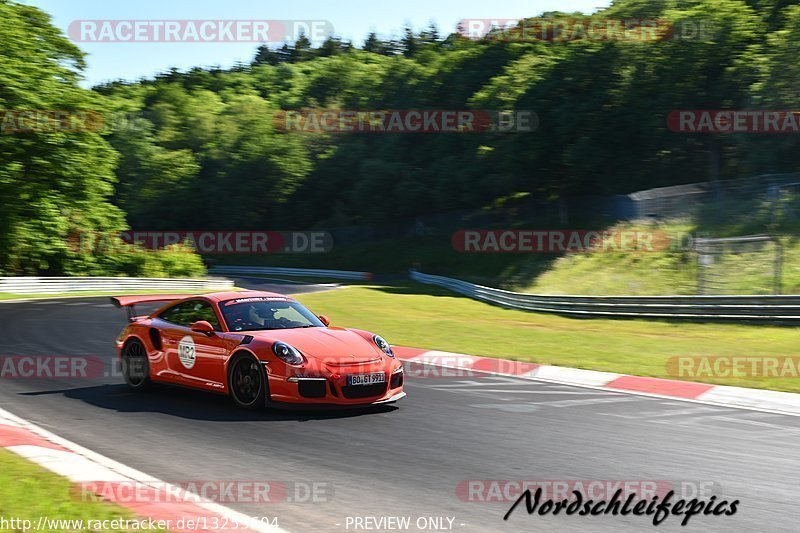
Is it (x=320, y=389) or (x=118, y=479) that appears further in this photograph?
(x=320, y=389)

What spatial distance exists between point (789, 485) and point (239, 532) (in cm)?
399

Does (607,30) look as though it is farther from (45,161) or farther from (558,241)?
(45,161)

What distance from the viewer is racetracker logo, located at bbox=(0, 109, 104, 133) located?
3978 centimetres

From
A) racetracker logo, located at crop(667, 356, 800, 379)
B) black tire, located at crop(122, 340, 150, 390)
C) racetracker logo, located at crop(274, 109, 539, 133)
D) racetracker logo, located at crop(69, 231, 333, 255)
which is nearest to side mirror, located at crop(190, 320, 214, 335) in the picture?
black tire, located at crop(122, 340, 150, 390)

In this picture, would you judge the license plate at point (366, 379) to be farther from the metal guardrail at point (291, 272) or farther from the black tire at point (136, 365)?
the metal guardrail at point (291, 272)

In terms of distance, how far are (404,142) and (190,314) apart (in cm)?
6506

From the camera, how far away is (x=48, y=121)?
41.6 meters

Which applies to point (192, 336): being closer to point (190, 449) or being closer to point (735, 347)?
point (190, 449)

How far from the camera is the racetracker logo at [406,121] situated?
57.2m

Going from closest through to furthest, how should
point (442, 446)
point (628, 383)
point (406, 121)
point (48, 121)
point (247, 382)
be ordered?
point (442, 446)
point (247, 382)
point (628, 383)
point (48, 121)
point (406, 121)

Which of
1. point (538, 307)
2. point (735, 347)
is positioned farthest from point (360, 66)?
point (735, 347)

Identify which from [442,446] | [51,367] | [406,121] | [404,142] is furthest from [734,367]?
[406,121]

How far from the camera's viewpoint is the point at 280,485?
6172 mm

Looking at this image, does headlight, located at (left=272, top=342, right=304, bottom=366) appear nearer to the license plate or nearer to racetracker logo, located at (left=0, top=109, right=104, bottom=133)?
the license plate
